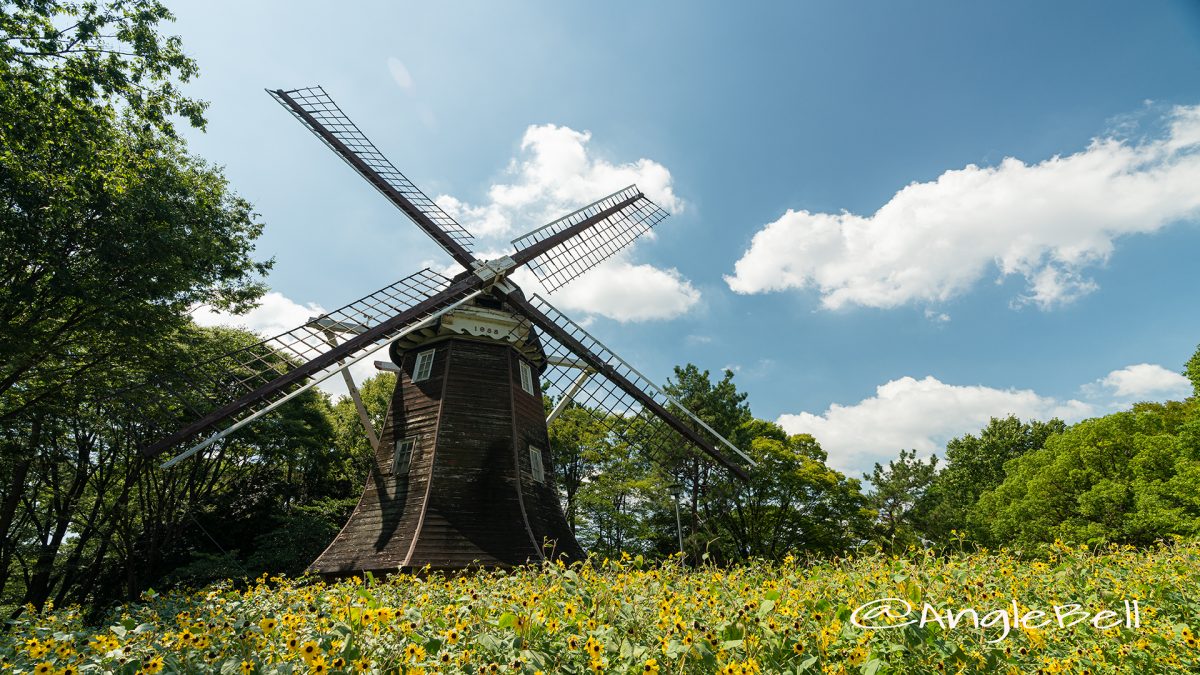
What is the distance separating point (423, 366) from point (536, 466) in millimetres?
4335

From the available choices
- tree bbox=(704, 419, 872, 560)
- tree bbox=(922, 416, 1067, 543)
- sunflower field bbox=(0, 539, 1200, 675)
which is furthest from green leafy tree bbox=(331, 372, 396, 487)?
tree bbox=(922, 416, 1067, 543)

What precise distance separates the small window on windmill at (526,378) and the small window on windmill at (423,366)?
2.75 m

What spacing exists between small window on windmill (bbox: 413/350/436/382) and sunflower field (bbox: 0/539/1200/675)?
11351 mm

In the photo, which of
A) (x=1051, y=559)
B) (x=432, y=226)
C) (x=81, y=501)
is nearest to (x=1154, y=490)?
(x=1051, y=559)

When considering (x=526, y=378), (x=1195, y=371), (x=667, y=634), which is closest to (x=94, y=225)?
(x=526, y=378)

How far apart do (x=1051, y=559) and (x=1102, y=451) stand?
28.7 m

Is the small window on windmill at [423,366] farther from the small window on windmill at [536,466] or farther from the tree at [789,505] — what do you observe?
the tree at [789,505]

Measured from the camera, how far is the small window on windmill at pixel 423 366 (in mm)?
16641

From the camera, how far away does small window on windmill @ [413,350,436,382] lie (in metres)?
16.6

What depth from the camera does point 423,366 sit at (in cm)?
1683

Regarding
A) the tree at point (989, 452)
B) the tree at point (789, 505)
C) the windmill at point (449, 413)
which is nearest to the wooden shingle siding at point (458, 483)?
the windmill at point (449, 413)

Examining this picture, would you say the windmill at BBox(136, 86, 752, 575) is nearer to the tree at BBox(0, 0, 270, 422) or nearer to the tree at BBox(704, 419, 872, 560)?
the tree at BBox(0, 0, 270, 422)

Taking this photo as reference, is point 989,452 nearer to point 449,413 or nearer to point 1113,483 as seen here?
point 1113,483

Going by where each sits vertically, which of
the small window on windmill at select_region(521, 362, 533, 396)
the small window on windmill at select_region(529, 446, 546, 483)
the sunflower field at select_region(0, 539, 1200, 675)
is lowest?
the sunflower field at select_region(0, 539, 1200, 675)
